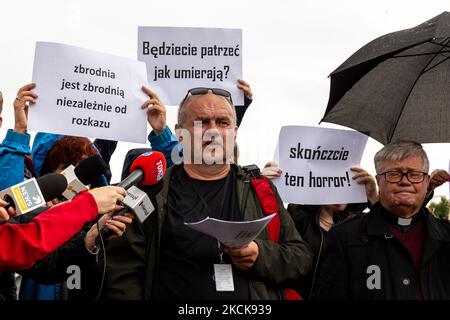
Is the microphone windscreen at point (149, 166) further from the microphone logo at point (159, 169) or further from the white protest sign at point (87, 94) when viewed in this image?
the white protest sign at point (87, 94)

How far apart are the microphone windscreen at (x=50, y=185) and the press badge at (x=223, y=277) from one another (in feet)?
3.26

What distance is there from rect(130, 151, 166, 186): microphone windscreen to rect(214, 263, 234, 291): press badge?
2.00ft

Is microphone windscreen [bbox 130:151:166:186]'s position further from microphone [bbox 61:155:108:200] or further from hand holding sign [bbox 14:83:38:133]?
hand holding sign [bbox 14:83:38:133]

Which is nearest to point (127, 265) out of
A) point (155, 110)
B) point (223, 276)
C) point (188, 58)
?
point (223, 276)

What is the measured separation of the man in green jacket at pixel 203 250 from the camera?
3.65 meters

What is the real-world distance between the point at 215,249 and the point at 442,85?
2.41 meters

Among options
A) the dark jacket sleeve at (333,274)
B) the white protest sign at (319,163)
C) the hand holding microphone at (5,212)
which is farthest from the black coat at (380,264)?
the hand holding microphone at (5,212)

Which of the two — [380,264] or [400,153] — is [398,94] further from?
[380,264]

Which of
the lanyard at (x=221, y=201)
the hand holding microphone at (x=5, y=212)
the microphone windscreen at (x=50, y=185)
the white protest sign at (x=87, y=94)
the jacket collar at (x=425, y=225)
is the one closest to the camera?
the hand holding microphone at (x=5, y=212)

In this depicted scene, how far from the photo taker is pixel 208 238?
3.77 metres

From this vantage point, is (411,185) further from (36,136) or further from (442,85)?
(36,136)

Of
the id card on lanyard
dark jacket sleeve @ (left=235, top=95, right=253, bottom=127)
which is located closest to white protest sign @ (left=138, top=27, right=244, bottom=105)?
dark jacket sleeve @ (left=235, top=95, right=253, bottom=127)

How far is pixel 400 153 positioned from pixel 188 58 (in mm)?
1868

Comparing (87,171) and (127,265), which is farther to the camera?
(127,265)
